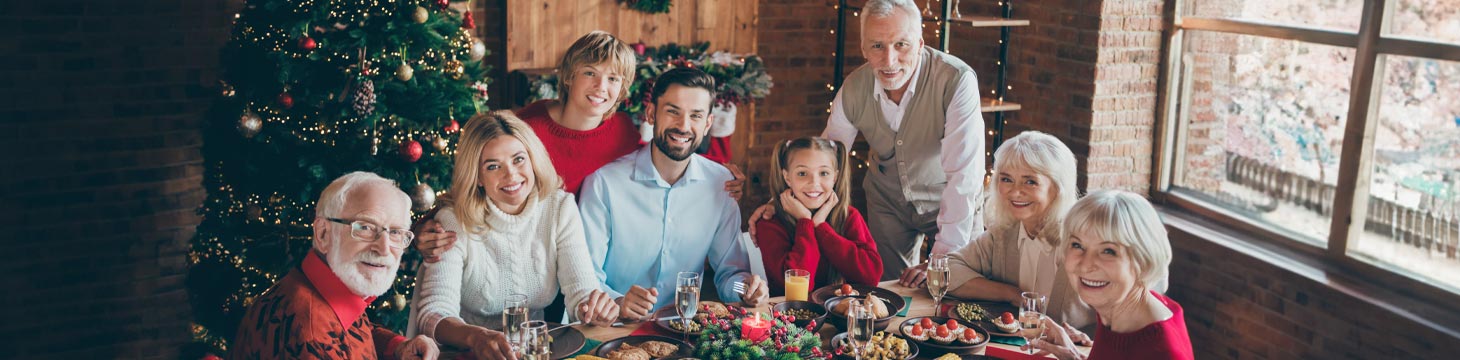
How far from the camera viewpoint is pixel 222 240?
14.0ft

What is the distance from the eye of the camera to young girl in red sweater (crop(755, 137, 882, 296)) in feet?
11.9

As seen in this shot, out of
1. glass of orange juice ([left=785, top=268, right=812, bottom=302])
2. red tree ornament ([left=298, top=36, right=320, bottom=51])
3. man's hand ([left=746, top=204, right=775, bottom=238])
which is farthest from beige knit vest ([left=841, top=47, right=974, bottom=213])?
red tree ornament ([left=298, top=36, right=320, bottom=51])

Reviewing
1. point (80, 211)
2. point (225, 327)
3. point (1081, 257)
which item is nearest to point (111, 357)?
point (80, 211)

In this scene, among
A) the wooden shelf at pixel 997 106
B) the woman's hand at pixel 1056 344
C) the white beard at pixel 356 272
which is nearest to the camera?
the white beard at pixel 356 272

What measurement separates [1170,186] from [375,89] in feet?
10.6

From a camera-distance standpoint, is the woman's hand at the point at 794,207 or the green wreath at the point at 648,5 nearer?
the woman's hand at the point at 794,207

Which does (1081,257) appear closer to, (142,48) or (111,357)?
(142,48)

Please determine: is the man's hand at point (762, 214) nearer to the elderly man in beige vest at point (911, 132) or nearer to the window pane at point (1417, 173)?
the elderly man in beige vest at point (911, 132)

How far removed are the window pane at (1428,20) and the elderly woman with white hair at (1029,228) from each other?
1.62 m

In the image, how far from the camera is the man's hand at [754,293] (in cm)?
329

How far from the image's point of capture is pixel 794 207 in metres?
3.67

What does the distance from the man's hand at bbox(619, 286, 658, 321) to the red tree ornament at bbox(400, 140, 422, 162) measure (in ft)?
4.38

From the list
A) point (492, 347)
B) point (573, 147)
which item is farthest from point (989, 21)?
point (492, 347)

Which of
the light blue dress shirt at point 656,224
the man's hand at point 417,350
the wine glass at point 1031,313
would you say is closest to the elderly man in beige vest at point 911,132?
the light blue dress shirt at point 656,224
